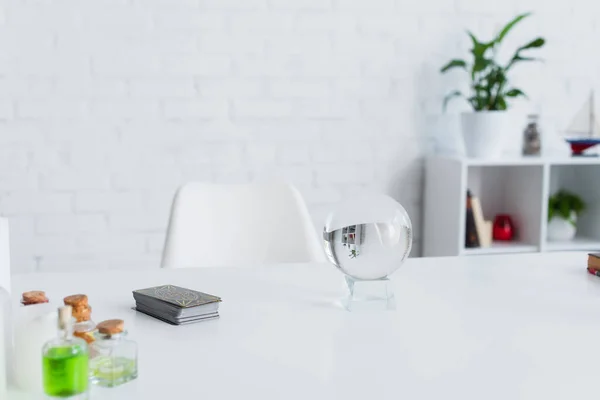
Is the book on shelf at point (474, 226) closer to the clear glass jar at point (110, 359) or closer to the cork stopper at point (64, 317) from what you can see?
the clear glass jar at point (110, 359)

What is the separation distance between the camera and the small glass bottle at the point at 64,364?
830 millimetres

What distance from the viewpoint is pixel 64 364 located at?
83 cm

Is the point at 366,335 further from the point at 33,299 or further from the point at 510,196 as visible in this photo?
the point at 510,196

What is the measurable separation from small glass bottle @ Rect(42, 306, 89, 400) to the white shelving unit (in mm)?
2242

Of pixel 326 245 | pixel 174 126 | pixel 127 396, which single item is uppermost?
pixel 174 126

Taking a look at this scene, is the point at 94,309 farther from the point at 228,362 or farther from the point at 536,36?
the point at 536,36

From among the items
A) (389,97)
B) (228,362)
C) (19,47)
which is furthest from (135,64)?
(228,362)

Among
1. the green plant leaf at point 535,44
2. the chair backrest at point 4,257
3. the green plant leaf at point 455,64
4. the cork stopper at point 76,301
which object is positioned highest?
the green plant leaf at point 535,44

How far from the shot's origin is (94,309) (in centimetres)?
130

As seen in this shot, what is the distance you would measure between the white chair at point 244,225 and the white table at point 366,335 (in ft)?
1.26

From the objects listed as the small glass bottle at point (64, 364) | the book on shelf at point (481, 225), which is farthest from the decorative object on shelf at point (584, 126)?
the small glass bottle at point (64, 364)

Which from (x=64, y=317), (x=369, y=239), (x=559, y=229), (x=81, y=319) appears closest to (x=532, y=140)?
(x=559, y=229)

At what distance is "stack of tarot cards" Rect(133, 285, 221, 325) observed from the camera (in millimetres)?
1210

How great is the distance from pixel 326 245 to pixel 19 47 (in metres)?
1.88
